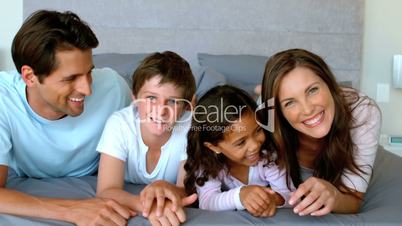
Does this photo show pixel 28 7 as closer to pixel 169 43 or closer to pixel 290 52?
pixel 169 43

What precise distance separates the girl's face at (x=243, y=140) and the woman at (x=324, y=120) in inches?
2.1

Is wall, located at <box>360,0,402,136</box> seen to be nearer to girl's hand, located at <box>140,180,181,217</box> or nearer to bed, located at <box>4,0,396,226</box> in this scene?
bed, located at <box>4,0,396,226</box>

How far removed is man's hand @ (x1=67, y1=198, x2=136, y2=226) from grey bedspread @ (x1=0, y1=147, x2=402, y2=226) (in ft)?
0.10

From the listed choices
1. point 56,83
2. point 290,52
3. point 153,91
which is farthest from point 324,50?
point 56,83

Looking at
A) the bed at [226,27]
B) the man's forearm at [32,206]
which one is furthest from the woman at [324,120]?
the bed at [226,27]

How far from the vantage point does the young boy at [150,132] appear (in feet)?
Result: 4.51

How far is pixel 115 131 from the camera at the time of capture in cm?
143

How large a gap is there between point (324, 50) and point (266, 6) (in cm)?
47

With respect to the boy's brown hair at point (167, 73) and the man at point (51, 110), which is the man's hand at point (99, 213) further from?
the boy's brown hair at point (167, 73)

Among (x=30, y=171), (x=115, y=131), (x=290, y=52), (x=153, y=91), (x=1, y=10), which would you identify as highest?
(x=1, y=10)

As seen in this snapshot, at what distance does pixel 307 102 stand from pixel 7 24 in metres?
2.15

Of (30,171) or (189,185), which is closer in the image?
(189,185)

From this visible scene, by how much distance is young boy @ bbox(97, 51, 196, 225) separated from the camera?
1374 millimetres

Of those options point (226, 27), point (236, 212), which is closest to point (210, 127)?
point (236, 212)
